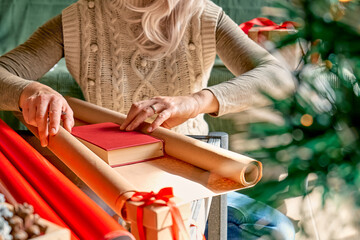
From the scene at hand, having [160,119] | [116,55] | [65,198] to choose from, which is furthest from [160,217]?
[116,55]

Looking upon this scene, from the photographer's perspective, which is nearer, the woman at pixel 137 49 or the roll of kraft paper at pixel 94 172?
the roll of kraft paper at pixel 94 172

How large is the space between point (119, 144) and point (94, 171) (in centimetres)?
14

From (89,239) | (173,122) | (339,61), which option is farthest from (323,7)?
(173,122)

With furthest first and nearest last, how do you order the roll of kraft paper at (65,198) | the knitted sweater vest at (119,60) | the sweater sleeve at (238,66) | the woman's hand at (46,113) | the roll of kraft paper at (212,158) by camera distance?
1. the knitted sweater vest at (119,60)
2. the sweater sleeve at (238,66)
3. the woman's hand at (46,113)
4. the roll of kraft paper at (212,158)
5. the roll of kraft paper at (65,198)

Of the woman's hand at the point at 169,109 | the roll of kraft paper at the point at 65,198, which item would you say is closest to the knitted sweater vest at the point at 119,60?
the woman's hand at the point at 169,109

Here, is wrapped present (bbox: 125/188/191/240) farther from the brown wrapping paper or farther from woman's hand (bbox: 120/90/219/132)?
woman's hand (bbox: 120/90/219/132)

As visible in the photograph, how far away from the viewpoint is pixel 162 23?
131cm

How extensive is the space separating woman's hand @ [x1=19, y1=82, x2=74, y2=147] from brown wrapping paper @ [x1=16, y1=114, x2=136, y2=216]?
→ 1.0 inches

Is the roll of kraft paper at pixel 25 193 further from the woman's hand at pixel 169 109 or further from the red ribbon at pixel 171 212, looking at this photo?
the woman's hand at pixel 169 109

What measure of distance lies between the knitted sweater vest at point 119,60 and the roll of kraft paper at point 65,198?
659 mm

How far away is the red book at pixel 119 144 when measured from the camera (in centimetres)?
70

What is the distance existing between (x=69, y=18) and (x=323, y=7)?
1.20 metres

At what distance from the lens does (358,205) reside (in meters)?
0.24

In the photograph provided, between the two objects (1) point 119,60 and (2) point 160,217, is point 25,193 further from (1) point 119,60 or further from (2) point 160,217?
(1) point 119,60
